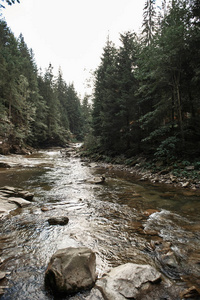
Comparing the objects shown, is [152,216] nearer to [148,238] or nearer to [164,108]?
[148,238]

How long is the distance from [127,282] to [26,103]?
3074cm

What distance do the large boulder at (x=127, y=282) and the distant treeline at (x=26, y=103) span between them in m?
18.3

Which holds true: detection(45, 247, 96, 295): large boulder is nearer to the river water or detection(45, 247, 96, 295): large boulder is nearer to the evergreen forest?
the river water

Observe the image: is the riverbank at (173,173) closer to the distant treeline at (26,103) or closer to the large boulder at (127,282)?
the large boulder at (127,282)

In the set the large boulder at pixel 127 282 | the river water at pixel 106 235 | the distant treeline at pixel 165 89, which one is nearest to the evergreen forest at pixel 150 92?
the distant treeline at pixel 165 89

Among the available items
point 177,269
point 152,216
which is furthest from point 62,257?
point 152,216

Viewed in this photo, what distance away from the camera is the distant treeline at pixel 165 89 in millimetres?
9008

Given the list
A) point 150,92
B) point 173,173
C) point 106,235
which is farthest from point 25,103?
point 106,235

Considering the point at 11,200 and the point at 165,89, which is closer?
the point at 11,200

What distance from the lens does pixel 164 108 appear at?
10273 mm

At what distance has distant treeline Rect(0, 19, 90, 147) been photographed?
69.3ft

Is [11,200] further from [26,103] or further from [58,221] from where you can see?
[26,103]

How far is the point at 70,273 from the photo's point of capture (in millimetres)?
1907

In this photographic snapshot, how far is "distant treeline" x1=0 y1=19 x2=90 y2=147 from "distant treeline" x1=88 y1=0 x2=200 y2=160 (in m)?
12.2
